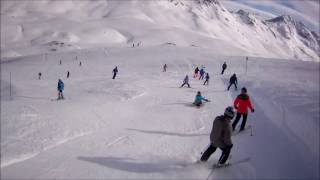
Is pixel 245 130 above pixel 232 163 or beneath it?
above

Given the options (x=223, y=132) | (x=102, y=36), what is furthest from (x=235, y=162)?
(x=102, y=36)

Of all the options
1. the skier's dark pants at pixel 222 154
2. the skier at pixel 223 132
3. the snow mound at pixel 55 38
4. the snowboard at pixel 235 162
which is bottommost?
the snowboard at pixel 235 162

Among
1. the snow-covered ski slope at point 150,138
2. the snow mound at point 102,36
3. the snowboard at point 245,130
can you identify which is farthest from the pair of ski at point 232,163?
the snow mound at point 102,36

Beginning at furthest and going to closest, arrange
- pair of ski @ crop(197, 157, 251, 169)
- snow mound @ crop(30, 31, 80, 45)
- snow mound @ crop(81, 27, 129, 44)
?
snow mound @ crop(81, 27, 129, 44)
snow mound @ crop(30, 31, 80, 45)
pair of ski @ crop(197, 157, 251, 169)

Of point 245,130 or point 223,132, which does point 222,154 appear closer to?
point 223,132

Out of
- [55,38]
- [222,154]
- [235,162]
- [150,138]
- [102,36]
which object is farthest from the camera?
[102,36]

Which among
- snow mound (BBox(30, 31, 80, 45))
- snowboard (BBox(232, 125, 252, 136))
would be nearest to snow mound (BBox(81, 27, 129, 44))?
snow mound (BBox(30, 31, 80, 45))

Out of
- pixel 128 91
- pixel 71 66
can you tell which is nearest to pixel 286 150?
pixel 128 91

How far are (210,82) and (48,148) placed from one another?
21688mm

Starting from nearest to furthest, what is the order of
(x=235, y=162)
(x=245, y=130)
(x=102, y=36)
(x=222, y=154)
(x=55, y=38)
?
(x=222, y=154) < (x=235, y=162) < (x=245, y=130) < (x=55, y=38) < (x=102, y=36)

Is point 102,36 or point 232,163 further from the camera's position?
point 102,36

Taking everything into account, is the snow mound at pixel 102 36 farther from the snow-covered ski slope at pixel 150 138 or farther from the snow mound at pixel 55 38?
the snow-covered ski slope at pixel 150 138

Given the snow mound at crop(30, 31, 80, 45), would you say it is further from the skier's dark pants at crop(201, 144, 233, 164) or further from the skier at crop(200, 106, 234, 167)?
the skier at crop(200, 106, 234, 167)

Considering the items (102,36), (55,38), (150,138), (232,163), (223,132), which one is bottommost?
(232,163)
